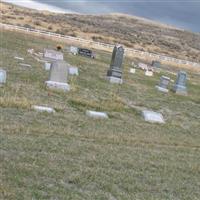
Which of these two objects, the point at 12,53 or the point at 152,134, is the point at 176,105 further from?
the point at 12,53

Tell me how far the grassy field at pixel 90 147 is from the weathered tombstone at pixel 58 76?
344mm

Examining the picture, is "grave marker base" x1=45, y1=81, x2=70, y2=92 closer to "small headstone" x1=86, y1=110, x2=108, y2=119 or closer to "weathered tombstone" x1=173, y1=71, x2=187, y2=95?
"small headstone" x1=86, y1=110, x2=108, y2=119

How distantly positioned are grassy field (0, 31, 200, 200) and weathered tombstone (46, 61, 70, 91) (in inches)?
13.6

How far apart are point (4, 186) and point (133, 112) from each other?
386 inches

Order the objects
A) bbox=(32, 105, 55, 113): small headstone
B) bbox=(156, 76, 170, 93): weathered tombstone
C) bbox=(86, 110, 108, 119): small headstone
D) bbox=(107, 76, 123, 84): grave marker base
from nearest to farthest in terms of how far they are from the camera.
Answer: bbox=(32, 105, 55, 113): small headstone, bbox=(86, 110, 108, 119): small headstone, bbox=(107, 76, 123, 84): grave marker base, bbox=(156, 76, 170, 93): weathered tombstone

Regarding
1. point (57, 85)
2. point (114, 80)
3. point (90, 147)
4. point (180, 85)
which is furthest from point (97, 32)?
point (90, 147)

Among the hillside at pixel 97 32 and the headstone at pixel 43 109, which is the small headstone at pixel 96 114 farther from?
the hillside at pixel 97 32

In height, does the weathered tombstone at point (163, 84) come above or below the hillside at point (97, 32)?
above

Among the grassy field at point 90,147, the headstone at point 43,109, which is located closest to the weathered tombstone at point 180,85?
the grassy field at point 90,147

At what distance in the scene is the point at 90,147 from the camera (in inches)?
409

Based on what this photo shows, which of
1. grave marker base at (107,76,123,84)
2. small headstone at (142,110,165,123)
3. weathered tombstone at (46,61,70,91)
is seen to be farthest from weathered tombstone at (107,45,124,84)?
small headstone at (142,110,165,123)

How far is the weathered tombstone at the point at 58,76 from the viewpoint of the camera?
56.1 feet

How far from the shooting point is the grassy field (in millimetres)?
7652

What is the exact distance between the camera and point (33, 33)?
4803cm
